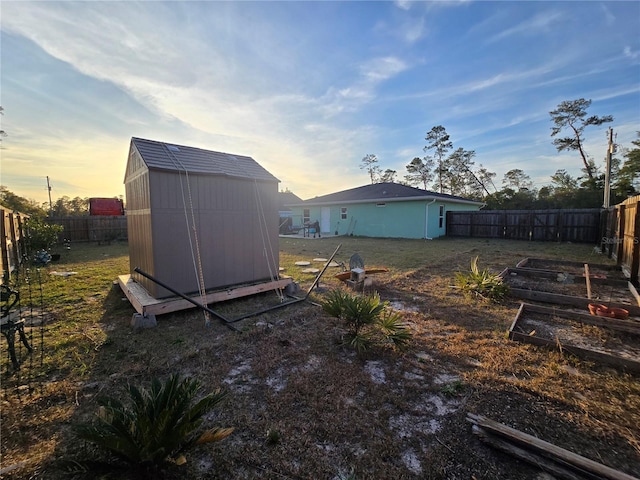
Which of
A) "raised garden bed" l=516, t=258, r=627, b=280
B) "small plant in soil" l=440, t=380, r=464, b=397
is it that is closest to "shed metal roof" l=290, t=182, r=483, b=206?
"raised garden bed" l=516, t=258, r=627, b=280

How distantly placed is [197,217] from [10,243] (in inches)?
229

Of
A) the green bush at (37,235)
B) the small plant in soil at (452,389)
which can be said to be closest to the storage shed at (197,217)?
the small plant in soil at (452,389)

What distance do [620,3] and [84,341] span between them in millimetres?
11507

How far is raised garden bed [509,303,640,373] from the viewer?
2.70 meters

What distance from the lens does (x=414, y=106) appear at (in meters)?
10.6

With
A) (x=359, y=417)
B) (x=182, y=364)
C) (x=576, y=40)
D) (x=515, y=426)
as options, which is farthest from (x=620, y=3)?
(x=182, y=364)

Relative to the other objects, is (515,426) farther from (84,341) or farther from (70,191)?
(70,191)

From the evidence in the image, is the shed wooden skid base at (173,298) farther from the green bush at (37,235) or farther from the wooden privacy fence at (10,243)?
the green bush at (37,235)

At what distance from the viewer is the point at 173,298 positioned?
406 cm

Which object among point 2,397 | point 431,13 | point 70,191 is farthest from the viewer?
point 70,191

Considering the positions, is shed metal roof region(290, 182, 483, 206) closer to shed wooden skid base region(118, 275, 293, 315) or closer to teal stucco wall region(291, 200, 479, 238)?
teal stucco wall region(291, 200, 479, 238)

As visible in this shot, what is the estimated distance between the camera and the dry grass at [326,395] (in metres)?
1.61

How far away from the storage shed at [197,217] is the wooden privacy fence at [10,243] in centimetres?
274

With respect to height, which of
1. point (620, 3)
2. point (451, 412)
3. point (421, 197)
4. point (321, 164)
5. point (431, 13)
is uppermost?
point (431, 13)
